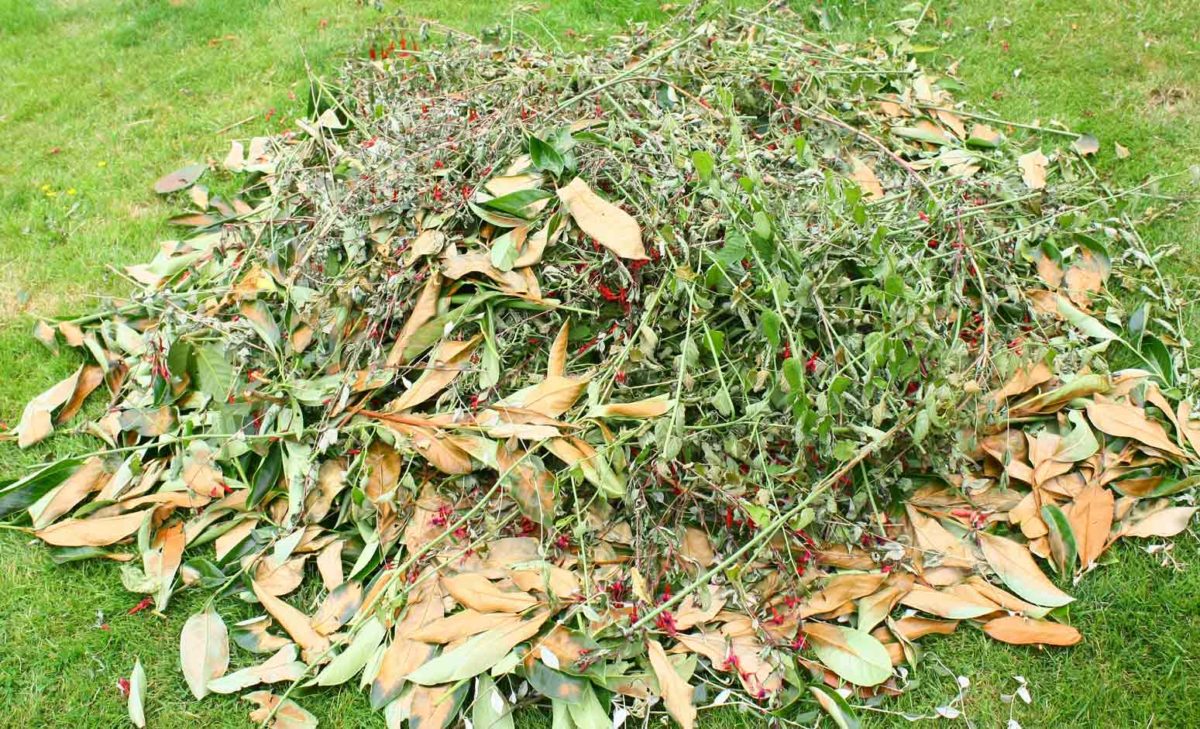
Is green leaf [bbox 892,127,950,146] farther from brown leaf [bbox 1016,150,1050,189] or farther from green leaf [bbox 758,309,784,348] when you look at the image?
green leaf [bbox 758,309,784,348]

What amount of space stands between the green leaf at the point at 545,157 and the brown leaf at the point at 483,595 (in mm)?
1120

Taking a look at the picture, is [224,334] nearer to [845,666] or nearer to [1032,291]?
[845,666]

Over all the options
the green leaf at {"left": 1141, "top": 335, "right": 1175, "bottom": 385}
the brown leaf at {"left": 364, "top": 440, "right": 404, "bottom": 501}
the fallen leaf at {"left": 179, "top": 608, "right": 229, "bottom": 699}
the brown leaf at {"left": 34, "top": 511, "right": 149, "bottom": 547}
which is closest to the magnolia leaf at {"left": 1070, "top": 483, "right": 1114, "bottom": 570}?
the green leaf at {"left": 1141, "top": 335, "right": 1175, "bottom": 385}

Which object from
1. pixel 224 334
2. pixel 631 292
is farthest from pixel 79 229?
pixel 631 292

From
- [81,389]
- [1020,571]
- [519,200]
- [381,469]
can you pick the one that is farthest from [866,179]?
[81,389]

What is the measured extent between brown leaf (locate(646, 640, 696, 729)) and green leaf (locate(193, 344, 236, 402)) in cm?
146

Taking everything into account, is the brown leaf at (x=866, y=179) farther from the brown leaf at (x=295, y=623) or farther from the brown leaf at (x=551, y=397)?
the brown leaf at (x=295, y=623)

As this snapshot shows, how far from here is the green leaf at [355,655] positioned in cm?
207

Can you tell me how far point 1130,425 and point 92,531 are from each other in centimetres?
290

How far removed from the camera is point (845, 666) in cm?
203

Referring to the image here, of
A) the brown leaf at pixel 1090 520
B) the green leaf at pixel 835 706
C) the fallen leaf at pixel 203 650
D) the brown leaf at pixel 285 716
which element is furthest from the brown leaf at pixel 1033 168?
the fallen leaf at pixel 203 650

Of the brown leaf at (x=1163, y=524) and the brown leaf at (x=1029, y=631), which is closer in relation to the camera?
the brown leaf at (x=1029, y=631)

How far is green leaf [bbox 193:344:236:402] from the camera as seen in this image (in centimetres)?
257

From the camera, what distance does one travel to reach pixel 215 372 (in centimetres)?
258
